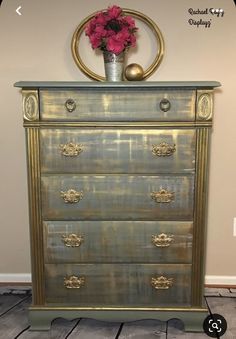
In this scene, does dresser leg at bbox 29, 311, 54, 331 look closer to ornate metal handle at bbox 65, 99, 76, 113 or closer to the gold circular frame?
ornate metal handle at bbox 65, 99, 76, 113

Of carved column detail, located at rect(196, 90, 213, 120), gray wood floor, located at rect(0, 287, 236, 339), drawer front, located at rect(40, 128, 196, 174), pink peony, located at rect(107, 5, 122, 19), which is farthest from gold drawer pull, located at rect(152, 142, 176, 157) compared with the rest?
gray wood floor, located at rect(0, 287, 236, 339)

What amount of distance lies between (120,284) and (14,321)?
696 millimetres

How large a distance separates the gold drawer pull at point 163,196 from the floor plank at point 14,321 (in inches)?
41.8

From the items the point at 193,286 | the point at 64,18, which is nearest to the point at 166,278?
the point at 193,286

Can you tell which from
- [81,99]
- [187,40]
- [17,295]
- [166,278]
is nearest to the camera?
[81,99]

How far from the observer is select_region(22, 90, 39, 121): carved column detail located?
1746mm

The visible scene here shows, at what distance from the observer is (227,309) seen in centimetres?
219

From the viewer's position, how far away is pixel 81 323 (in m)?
2.04

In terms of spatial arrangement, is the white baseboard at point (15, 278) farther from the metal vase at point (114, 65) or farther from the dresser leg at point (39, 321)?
the metal vase at point (114, 65)

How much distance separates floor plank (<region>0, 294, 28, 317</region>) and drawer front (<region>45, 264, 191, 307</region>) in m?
0.46

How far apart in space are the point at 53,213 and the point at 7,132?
31.8 inches

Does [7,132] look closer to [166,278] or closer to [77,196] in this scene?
[77,196]

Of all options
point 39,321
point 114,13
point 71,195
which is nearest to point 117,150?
point 71,195

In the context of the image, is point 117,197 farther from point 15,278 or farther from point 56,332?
point 15,278
